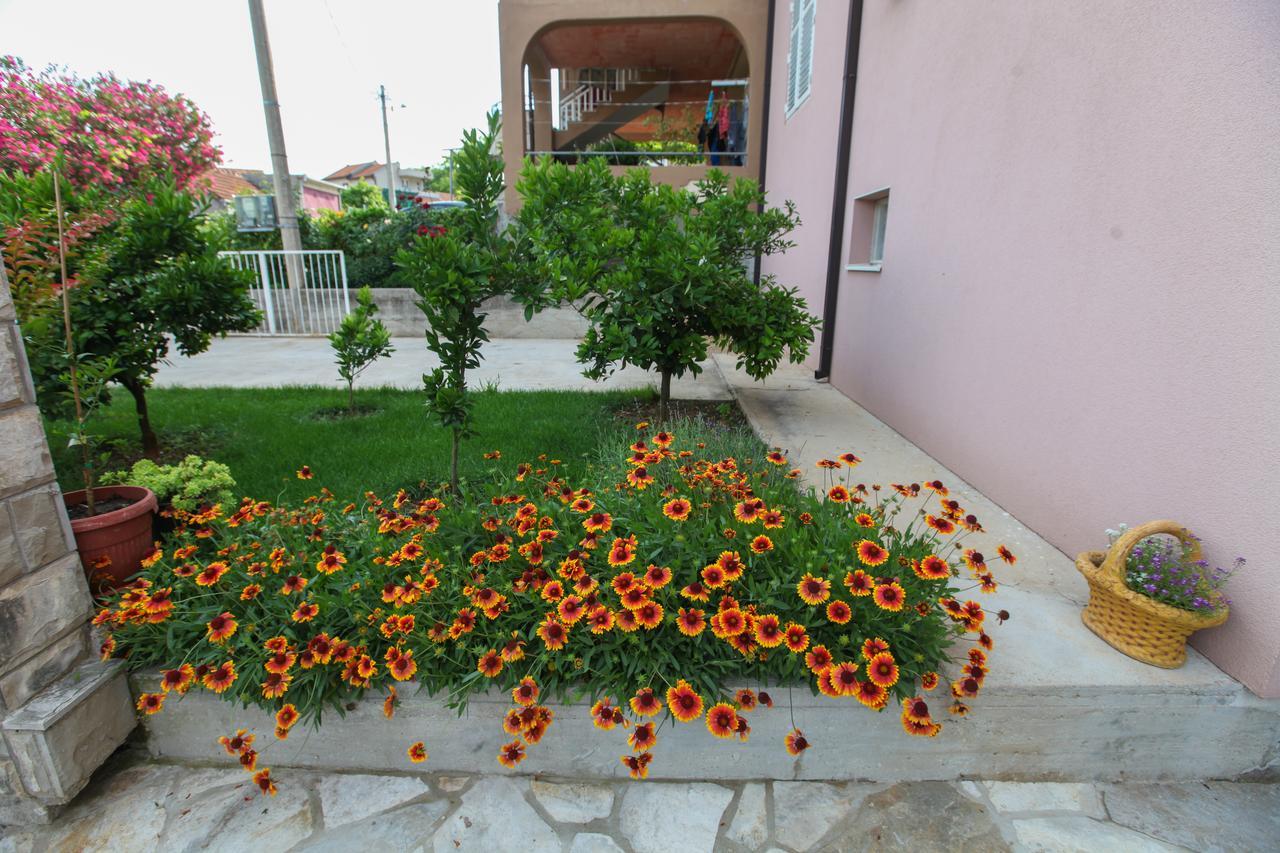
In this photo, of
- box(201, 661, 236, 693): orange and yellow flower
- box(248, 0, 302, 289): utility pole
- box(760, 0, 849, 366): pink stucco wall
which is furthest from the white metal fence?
box(201, 661, 236, 693): orange and yellow flower

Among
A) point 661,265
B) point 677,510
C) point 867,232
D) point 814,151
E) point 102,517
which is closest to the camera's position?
point 677,510

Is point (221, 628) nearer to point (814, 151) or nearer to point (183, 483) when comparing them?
point (183, 483)

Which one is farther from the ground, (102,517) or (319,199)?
(319,199)

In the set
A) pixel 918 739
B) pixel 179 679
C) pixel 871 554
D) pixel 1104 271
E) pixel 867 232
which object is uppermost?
pixel 867 232

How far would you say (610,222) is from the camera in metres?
3.94

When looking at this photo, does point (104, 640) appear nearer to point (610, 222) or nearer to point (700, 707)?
point (700, 707)

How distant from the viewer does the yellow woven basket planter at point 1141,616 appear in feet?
5.90

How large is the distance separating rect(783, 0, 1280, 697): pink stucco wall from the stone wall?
337 centimetres

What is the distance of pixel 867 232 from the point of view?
5449 mm

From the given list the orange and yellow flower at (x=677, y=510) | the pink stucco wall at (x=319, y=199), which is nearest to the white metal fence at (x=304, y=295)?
the orange and yellow flower at (x=677, y=510)

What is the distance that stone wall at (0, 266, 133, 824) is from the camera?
5.35 ft

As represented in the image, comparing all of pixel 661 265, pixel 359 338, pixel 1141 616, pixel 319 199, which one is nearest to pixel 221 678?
pixel 1141 616

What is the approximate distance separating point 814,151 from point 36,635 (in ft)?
23.6

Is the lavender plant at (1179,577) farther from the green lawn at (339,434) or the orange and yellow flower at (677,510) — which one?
the green lawn at (339,434)
